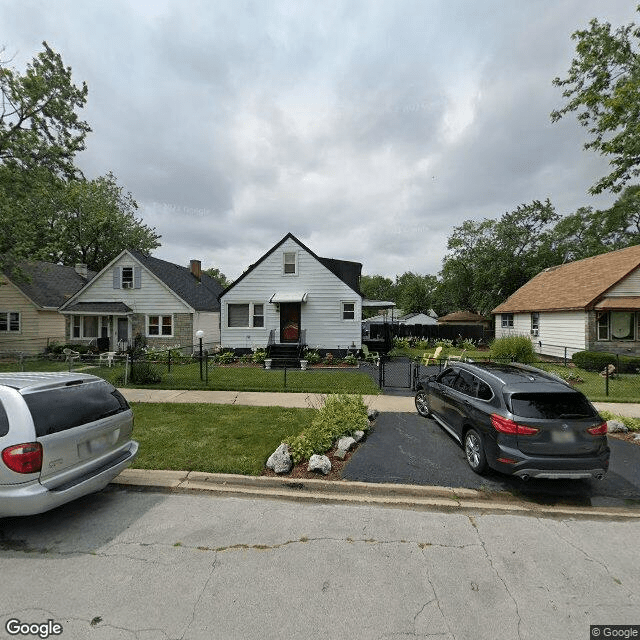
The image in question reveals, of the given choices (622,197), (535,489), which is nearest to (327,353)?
(535,489)

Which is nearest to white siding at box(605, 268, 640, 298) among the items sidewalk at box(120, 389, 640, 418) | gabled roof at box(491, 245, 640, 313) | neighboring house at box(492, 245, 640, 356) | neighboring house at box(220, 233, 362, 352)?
neighboring house at box(492, 245, 640, 356)

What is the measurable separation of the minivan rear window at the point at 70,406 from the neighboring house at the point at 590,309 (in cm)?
2026

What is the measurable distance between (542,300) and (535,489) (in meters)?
22.1

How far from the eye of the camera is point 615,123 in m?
10.4

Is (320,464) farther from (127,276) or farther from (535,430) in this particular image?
(127,276)

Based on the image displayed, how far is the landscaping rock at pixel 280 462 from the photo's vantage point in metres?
5.29

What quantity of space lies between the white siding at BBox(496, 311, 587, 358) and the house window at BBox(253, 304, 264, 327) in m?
16.5

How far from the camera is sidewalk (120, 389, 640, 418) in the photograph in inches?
364

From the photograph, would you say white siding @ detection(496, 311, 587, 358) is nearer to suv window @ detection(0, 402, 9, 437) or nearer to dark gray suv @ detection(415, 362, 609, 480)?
dark gray suv @ detection(415, 362, 609, 480)

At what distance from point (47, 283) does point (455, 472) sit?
100 feet

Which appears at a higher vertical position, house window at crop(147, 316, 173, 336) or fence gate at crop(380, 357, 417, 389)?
house window at crop(147, 316, 173, 336)

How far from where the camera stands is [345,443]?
611 cm

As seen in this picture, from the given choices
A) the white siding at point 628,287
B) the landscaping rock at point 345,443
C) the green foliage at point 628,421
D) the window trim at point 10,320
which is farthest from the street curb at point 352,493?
the window trim at point 10,320

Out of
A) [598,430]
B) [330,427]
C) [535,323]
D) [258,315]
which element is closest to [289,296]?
[258,315]
